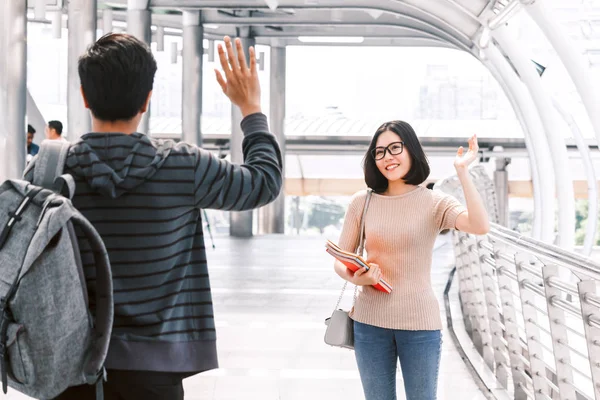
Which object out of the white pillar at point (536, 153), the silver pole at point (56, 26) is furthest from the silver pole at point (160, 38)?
the white pillar at point (536, 153)

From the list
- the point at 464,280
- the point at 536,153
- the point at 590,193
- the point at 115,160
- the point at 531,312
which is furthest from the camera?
the point at 590,193

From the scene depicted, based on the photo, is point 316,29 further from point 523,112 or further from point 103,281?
point 103,281

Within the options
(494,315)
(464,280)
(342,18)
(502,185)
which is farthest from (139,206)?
(502,185)

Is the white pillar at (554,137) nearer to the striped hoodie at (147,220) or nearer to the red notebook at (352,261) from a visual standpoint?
the red notebook at (352,261)

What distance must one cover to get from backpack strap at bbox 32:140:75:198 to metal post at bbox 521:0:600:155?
297 inches

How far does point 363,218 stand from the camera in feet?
11.1

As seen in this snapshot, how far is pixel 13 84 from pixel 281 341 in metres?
3.10

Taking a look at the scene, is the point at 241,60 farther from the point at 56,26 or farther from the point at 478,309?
the point at 56,26

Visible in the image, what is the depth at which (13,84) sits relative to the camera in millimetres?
6188

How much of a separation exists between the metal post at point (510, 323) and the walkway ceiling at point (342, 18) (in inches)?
213

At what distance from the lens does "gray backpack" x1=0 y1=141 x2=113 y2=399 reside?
5.73ft

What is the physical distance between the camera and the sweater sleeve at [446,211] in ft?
10.7

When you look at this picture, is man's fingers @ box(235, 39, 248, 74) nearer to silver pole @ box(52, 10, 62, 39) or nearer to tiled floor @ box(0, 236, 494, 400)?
tiled floor @ box(0, 236, 494, 400)

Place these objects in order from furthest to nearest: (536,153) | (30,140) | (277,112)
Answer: (277,112)
(536,153)
(30,140)
